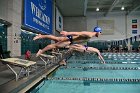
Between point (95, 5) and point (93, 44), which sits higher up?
A: point (95, 5)

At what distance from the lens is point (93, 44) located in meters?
30.4

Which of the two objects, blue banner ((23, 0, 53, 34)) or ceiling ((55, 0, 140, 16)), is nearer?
blue banner ((23, 0, 53, 34))

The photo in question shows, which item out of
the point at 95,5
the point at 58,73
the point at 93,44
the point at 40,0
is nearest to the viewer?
the point at 58,73

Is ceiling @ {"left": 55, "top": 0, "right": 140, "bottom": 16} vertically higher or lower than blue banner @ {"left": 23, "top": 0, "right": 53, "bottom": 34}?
higher

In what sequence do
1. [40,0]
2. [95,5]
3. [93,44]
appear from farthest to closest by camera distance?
[93,44]
[95,5]
[40,0]

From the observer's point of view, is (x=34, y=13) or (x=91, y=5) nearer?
(x=34, y=13)

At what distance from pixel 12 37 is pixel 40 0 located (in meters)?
A: 5.48

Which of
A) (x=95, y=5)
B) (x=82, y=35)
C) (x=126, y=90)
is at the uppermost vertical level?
Answer: (x=95, y=5)

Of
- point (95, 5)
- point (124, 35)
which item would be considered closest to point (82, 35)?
point (95, 5)

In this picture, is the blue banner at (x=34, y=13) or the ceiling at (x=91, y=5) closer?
the blue banner at (x=34, y=13)

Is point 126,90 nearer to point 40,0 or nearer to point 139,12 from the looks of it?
point 40,0

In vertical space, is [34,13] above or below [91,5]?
below

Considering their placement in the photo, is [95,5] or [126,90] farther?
[95,5]

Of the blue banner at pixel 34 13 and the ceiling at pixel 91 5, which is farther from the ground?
the ceiling at pixel 91 5
